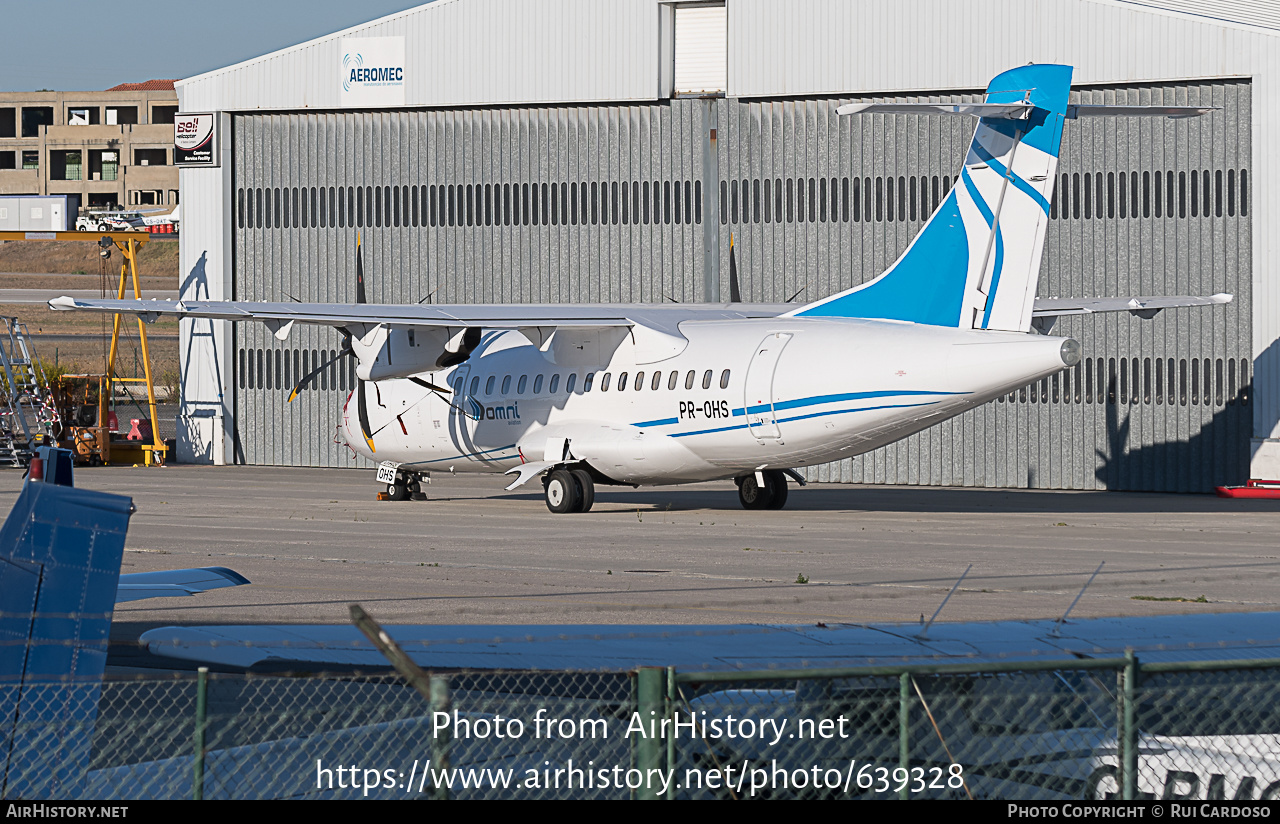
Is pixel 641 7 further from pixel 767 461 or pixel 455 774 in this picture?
pixel 455 774

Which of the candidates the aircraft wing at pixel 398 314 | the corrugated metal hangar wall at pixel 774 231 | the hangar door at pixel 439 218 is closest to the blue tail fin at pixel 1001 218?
the aircraft wing at pixel 398 314

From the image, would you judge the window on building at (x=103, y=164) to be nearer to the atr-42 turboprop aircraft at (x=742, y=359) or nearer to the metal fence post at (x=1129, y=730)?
the atr-42 turboprop aircraft at (x=742, y=359)

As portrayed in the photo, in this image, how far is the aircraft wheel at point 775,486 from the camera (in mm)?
24375

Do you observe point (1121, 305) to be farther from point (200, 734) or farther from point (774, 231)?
point (200, 734)

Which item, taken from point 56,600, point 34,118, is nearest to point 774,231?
point 56,600

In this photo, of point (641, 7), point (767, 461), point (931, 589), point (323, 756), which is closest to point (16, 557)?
point (323, 756)

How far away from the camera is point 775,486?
80.2 feet

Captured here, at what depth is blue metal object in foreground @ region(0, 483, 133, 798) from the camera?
21.0ft

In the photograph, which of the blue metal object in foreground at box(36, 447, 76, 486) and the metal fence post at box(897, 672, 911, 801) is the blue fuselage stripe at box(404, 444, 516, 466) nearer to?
the blue metal object in foreground at box(36, 447, 76, 486)

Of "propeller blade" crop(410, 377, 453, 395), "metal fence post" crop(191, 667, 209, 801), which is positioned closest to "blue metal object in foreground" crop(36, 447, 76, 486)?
"metal fence post" crop(191, 667, 209, 801)

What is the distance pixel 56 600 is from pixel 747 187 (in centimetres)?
2865

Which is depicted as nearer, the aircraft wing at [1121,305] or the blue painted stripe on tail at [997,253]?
the blue painted stripe on tail at [997,253]

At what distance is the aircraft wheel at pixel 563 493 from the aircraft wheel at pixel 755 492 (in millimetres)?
2677

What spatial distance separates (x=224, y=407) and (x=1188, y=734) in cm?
3505
